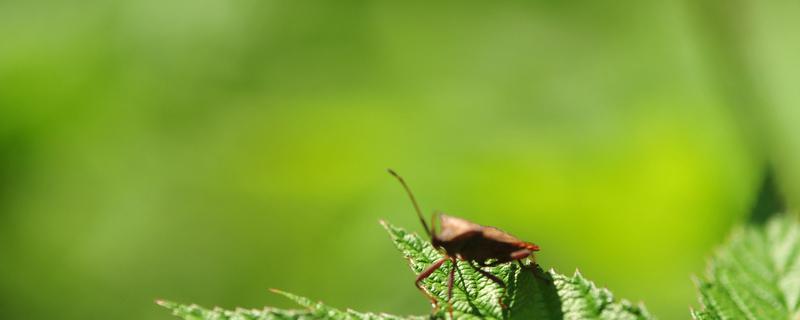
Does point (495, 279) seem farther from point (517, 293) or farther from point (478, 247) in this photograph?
point (478, 247)

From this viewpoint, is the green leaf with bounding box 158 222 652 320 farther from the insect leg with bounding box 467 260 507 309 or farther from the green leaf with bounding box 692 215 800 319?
the green leaf with bounding box 692 215 800 319

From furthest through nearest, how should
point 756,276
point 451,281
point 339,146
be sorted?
point 339,146 → point 756,276 → point 451,281

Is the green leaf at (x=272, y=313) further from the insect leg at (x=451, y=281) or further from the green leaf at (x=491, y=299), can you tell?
the insect leg at (x=451, y=281)

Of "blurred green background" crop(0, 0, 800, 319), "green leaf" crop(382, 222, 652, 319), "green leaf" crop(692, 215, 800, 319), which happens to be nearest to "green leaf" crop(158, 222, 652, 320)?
"green leaf" crop(382, 222, 652, 319)

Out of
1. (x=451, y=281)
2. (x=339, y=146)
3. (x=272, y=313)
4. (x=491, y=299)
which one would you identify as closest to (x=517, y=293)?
(x=491, y=299)

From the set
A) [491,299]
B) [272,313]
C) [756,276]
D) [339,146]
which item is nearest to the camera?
[272,313]

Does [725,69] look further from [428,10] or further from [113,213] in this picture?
[113,213]

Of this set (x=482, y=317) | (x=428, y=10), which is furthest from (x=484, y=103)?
(x=482, y=317)
